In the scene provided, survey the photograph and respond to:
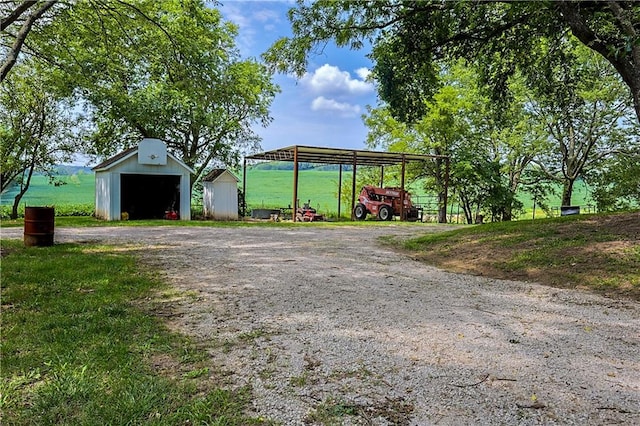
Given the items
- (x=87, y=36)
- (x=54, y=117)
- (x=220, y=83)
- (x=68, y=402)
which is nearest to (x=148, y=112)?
(x=54, y=117)

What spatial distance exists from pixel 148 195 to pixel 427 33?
15.2 m

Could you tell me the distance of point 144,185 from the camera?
62.3ft

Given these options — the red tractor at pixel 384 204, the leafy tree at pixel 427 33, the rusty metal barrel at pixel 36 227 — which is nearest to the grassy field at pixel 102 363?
the rusty metal barrel at pixel 36 227

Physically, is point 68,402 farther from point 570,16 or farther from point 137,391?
point 570,16

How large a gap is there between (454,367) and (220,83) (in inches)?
295

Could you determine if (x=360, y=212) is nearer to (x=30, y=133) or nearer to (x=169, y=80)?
(x=169, y=80)

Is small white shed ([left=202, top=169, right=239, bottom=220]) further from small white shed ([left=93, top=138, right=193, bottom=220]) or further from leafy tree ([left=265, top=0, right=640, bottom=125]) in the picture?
leafy tree ([left=265, top=0, right=640, bottom=125])

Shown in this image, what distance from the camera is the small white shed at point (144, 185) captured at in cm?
1527

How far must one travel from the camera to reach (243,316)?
3586 mm

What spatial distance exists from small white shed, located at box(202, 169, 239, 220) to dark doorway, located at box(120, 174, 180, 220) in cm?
172

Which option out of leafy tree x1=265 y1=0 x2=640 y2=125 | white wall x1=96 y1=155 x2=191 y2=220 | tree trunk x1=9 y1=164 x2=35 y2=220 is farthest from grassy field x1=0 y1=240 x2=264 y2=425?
tree trunk x1=9 y1=164 x2=35 y2=220

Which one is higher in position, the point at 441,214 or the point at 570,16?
the point at 570,16

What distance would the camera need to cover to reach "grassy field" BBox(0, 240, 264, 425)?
78.2 inches

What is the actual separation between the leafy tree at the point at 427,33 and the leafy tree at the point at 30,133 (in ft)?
45.2
